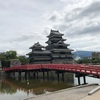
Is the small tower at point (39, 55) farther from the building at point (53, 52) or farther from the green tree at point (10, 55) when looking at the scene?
the green tree at point (10, 55)

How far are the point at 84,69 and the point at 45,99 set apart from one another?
1356 centimetres

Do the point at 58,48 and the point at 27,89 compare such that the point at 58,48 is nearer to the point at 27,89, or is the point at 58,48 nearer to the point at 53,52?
the point at 53,52

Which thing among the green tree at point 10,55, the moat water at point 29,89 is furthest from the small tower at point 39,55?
the moat water at point 29,89

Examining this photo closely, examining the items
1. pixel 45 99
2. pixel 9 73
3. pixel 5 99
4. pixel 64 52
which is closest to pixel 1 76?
pixel 9 73

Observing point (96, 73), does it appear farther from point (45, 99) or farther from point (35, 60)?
point (35, 60)

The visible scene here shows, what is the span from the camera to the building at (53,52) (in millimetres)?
75000

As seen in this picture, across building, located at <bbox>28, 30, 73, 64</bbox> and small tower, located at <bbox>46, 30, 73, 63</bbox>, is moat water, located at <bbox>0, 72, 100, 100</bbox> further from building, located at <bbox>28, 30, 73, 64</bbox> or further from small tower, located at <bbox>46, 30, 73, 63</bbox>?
small tower, located at <bbox>46, 30, 73, 63</bbox>

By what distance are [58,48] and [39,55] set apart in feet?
26.5

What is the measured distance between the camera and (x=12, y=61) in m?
74.2

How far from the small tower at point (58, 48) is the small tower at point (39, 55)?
2.16 m

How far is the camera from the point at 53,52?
76.6m

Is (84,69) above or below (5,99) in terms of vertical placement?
above

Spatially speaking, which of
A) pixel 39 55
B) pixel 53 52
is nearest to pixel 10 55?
pixel 39 55

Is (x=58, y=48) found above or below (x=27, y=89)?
above
